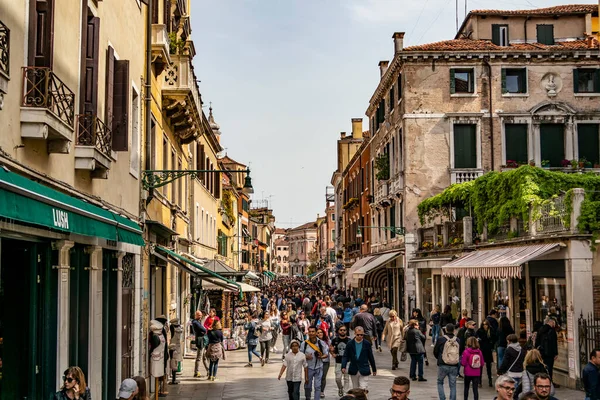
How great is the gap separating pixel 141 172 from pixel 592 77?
2458cm

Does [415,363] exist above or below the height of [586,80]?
below

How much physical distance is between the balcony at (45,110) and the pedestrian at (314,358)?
756 centimetres

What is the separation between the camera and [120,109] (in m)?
11.8

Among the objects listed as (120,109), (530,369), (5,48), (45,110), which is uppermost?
(120,109)

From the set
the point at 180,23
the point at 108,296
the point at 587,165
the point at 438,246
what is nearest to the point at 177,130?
the point at 180,23

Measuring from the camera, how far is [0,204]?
5.51 m

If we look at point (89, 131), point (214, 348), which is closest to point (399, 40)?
point (214, 348)

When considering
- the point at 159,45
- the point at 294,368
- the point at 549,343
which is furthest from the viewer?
the point at 159,45

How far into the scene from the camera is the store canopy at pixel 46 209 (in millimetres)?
5773

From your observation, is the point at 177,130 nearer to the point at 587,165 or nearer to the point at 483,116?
the point at 483,116

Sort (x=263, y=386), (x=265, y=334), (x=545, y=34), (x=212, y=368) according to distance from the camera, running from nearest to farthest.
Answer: (x=263, y=386)
(x=212, y=368)
(x=265, y=334)
(x=545, y=34)

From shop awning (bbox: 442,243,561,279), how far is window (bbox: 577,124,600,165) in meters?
12.1

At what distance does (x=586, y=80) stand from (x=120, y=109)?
2685cm

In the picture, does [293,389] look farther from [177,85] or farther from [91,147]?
Result: [177,85]
